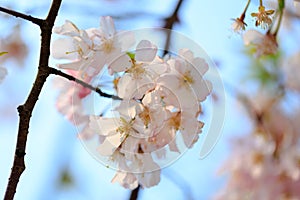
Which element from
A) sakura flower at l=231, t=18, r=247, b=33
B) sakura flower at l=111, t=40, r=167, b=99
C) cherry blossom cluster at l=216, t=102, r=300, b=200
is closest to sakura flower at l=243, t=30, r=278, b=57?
sakura flower at l=231, t=18, r=247, b=33

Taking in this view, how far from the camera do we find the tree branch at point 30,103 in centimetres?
70

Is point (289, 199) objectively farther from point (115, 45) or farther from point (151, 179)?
point (115, 45)

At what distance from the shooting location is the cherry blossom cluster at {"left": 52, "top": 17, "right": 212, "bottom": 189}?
2.76ft

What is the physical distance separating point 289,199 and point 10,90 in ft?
3.51

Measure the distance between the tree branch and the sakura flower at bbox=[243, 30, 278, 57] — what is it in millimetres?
455

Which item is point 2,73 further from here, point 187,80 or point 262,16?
point 262,16

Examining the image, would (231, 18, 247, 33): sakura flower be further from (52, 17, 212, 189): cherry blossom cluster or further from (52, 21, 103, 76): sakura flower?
(52, 21, 103, 76): sakura flower

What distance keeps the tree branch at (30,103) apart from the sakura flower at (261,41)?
17.9 inches

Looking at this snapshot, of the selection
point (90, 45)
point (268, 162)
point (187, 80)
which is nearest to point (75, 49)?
point (90, 45)

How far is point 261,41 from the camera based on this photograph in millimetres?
1070

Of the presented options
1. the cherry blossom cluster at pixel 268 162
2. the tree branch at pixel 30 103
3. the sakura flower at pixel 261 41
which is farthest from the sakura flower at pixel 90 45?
the cherry blossom cluster at pixel 268 162

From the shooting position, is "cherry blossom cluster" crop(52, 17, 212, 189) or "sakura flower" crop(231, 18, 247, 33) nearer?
"cherry blossom cluster" crop(52, 17, 212, 189)

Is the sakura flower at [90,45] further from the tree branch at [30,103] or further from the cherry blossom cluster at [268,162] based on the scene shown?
the cherry blossom cluster at [268,162]

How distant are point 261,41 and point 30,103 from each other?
0.50m
